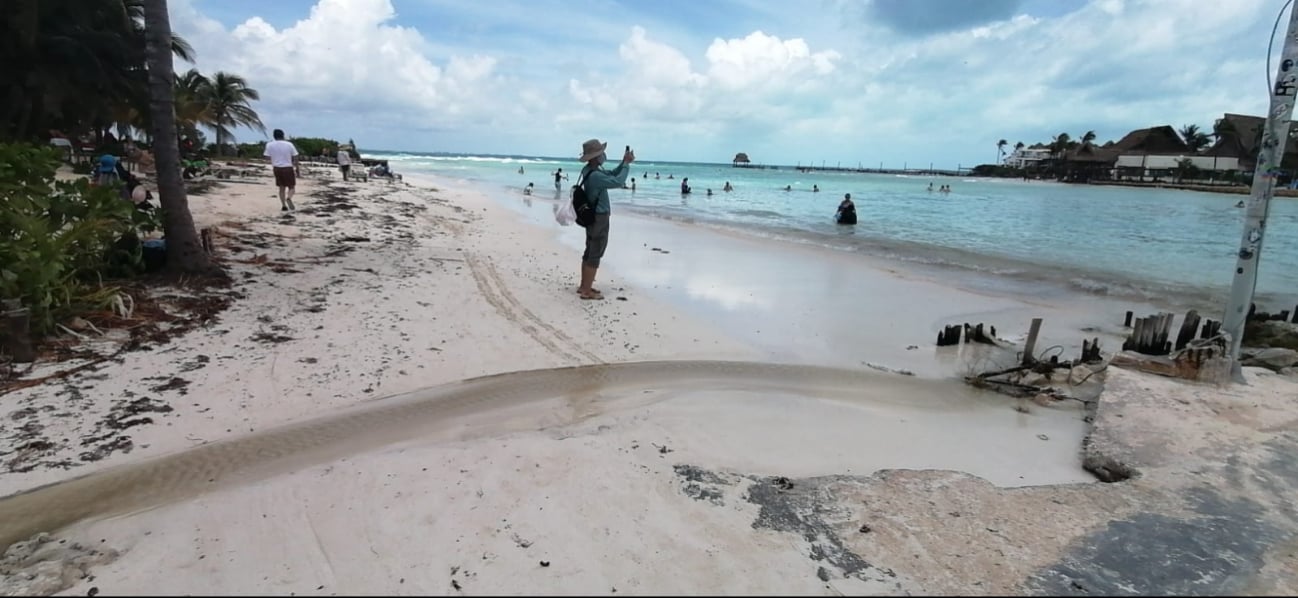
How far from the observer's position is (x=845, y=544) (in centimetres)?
275

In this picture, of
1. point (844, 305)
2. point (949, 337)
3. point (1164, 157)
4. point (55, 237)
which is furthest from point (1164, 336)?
point (1164, 157)

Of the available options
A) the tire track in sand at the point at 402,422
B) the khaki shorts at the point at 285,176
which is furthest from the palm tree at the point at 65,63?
the tire track in sand at the point at 402,422

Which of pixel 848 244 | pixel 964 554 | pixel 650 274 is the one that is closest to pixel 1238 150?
pixel 848 244

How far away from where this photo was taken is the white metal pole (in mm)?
5176

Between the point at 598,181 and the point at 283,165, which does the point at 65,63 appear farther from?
the point at 598,181

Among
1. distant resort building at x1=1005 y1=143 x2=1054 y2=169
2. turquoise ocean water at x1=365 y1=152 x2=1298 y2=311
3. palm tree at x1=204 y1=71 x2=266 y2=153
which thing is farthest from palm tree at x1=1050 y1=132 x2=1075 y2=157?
palm tree at x1=204 y1=71 x2=266 y2=153

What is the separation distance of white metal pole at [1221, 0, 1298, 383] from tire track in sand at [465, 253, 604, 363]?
590 cm

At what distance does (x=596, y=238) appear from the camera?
7.51 meters

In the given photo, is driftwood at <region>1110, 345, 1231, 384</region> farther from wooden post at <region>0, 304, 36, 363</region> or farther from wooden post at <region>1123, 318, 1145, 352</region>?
wooden post at <region>0, 304, 36, 363</region>

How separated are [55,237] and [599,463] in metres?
5.48

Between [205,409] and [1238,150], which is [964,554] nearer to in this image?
[205,409]

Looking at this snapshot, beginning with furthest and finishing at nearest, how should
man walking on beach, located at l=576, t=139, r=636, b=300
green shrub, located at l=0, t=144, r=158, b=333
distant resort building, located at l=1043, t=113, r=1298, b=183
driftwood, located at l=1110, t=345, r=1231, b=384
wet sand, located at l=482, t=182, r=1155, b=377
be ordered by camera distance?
distant resort building, located at l=1043, t=113, r=1298, b=183
man walking on beach, located at l=576, t=139, r=636, b=300
wet sand, located at l=482, t=182, r=1155, b=377
driftwood, located at l=1110, t=345, r=1231, b=384
green shrub, located at l=0, t=144, r=158, b=333

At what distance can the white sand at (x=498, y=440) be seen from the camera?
2.48 meters

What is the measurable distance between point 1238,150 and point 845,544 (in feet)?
306
